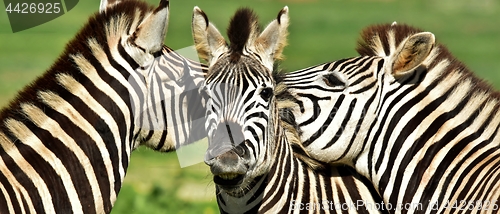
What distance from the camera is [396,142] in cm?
621

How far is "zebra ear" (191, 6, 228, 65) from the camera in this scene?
18.9 feet

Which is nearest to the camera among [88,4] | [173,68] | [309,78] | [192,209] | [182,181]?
[173,68]

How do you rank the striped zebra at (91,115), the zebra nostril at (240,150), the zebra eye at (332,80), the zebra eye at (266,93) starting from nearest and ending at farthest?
1. the zebra nostril at (240,150)
2. the striped zebra at (91,115)
3. the zebra eye at (266,93)
4. the zebra eye at (332,80)

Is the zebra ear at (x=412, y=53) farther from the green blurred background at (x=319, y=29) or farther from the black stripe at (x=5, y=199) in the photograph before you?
the green blurred background at (x=319, y=29)

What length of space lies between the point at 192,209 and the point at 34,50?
19908mm

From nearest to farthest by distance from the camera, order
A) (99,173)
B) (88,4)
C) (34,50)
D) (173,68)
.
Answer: (99,173)
(173,68)
(34,50)
(88,4)

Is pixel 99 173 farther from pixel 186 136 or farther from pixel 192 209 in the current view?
pixel 192 209

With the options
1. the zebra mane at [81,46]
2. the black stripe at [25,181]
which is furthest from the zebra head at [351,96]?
the black stripe at [25,181]

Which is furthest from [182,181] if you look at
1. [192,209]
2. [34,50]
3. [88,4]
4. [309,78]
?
[88,4]

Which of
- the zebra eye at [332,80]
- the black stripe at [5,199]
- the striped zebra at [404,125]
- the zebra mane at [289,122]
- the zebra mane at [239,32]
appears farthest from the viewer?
the zebra eye at [332,80]

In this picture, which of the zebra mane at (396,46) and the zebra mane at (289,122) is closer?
the zebra mane at (289,122)

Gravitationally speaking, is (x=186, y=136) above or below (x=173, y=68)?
below

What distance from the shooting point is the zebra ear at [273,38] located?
5.74m

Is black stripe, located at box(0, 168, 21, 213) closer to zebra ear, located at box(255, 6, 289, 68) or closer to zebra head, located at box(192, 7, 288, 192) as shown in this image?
zebra head, located at box(192, 7, 288, 192)
